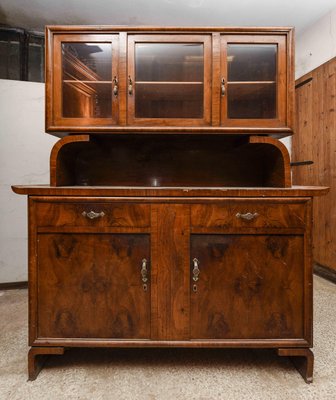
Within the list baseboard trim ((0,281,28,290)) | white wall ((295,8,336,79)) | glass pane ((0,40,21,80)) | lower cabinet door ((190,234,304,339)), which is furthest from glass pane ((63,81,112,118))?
white wall ((295,8,336,79))

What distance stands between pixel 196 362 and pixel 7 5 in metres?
3.19

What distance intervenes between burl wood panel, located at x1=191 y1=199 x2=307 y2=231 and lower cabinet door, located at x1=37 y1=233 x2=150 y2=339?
29cm

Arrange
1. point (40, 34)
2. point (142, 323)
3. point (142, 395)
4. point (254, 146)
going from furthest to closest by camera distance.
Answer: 1. point (40, 34)
2. point (254, 146)
3. point (142, 323)
4. point (142, 395)

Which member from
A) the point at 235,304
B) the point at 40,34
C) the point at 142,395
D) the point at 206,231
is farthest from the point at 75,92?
the point at 40,34

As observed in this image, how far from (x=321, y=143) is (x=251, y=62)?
1.68 metres

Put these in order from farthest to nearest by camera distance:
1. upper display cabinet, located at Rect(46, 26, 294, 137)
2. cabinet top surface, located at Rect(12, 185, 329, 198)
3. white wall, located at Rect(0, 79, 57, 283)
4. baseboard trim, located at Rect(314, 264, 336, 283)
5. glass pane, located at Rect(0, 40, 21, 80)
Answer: glass pane, located at Rect(0, 40, 21, 80), baseboard trim, located at Rect(314, 264, 336, 283), white wall, located at Rect(0, 79, 57, 283), upper display cabinet, located at Rect(46, 26, 294, 137), cabinet top surface, located at Rect(12, 185, 329, 198)

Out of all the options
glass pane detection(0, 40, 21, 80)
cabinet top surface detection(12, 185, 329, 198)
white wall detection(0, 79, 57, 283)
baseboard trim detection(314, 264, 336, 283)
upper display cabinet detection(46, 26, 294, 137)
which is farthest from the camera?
glass pane detection(0, 40, 21, 80)

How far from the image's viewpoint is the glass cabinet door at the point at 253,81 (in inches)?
54.6

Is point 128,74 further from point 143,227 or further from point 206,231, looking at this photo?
point 206,231

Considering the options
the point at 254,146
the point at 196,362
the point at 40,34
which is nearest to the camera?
the point at 196,362

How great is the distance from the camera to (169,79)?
1.47 m

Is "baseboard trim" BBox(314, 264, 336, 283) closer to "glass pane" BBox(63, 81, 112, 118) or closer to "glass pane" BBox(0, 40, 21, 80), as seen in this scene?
"glass pane" BBox(63, 81, 112, 118)

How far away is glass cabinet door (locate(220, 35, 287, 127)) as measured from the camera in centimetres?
139

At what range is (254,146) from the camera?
5.36ft
